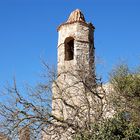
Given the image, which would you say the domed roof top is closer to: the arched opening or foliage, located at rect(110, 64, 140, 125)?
the arched opening

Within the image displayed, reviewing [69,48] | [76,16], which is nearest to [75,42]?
[69,48]

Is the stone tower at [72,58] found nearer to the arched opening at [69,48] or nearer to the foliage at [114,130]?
the arched opening at [69,48]

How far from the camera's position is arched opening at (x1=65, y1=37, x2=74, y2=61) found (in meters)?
19.8

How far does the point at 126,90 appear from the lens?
1495 centimetres

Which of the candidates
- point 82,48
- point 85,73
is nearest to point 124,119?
point 85,73

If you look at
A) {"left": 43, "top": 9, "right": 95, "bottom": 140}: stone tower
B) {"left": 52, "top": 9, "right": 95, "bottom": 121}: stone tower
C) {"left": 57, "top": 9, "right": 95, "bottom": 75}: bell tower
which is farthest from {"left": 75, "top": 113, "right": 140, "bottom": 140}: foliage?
{"left": 57, "top": 9, "right": 95, "bottom": 75}: bell tower

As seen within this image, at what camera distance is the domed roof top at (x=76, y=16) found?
786 inches

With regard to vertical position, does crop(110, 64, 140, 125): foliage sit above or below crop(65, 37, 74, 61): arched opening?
below

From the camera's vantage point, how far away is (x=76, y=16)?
20203mm

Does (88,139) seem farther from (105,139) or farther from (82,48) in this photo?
(82,48)

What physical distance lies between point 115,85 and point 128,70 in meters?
0.85

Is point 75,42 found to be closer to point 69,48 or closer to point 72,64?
point 69,48

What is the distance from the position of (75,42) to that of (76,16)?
61.5 inches

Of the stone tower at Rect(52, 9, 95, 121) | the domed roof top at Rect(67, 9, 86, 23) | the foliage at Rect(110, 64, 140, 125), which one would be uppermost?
the domed roof top at Rect(67, 9, 86, 23)
